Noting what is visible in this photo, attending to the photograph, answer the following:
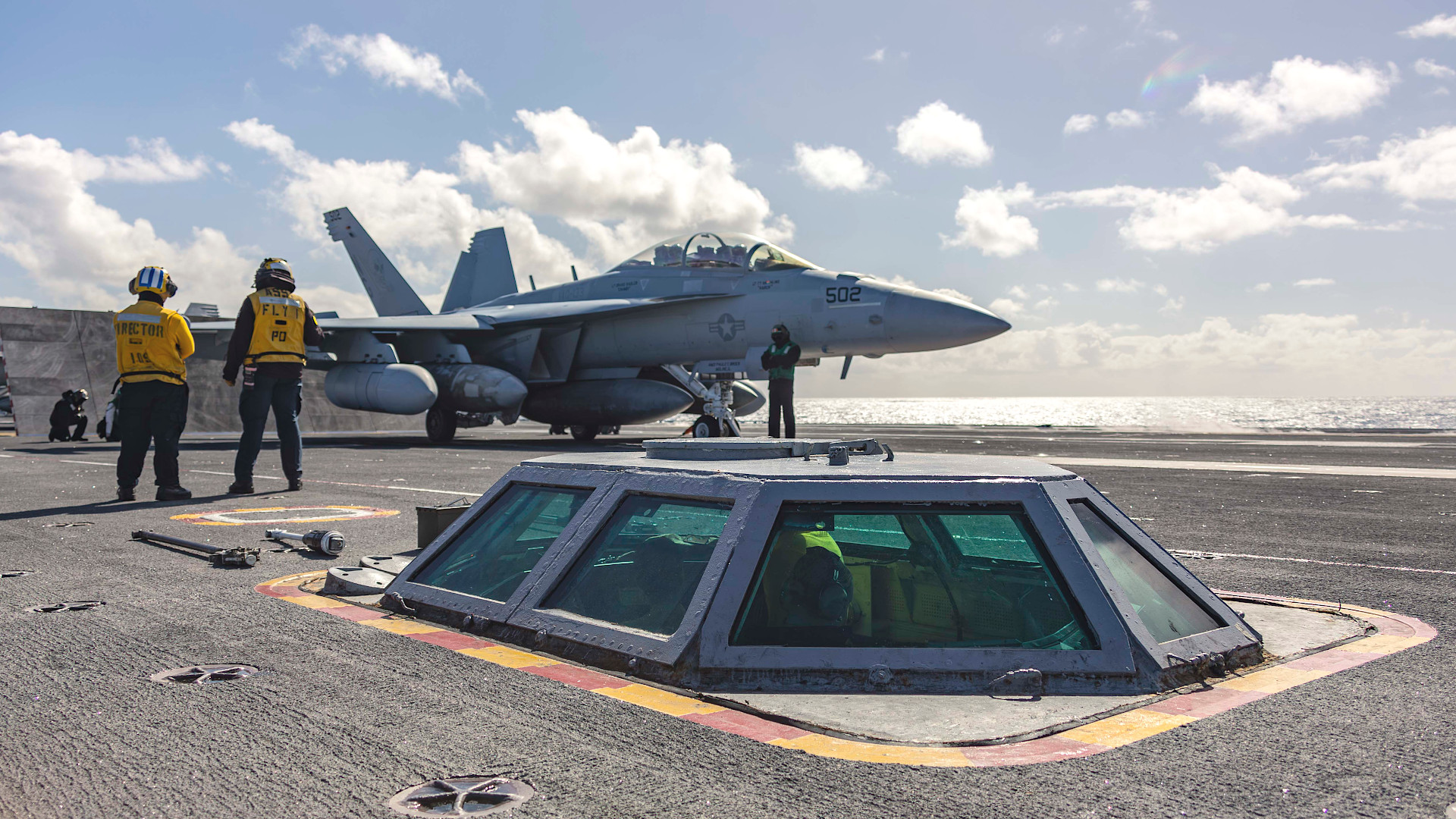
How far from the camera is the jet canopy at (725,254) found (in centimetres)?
1994

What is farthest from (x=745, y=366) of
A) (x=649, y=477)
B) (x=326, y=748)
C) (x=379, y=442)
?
(x=326, y=748)

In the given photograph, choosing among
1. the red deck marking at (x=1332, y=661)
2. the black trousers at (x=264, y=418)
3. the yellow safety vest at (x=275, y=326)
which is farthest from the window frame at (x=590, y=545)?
the black trousers at (x=264, y=418)

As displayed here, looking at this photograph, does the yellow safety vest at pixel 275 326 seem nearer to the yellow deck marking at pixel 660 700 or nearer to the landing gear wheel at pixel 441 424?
the yellow deck marking at pixel 660 700

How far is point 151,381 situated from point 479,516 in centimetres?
697

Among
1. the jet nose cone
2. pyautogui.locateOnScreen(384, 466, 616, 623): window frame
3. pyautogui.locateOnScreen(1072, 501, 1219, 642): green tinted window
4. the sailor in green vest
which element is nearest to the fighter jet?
the jet nose cone

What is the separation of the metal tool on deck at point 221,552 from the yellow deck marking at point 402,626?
200 centimetres

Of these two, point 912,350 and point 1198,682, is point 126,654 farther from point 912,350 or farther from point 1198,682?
point 912,350

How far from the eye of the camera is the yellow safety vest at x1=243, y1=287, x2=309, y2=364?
1020 centimetres

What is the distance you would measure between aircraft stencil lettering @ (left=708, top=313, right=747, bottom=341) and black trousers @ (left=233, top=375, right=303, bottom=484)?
1031 cm

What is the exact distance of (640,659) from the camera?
3.36m

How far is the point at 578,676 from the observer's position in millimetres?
3354

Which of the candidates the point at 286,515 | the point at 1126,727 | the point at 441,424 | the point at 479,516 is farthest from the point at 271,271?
the point at 441,424

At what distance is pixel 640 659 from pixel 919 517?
111cm

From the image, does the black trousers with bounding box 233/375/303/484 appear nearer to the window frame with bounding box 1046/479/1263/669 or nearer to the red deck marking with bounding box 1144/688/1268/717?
the window frame with bounding box 1046/479/1263/669
